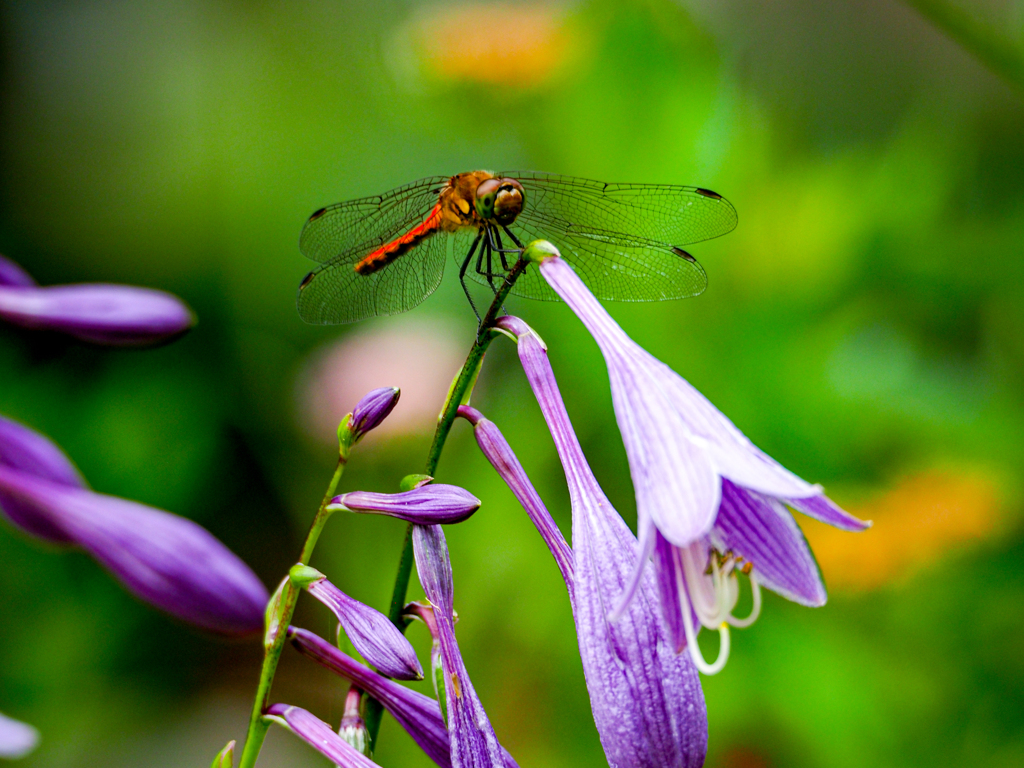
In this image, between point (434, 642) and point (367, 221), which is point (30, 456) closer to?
point (434, 642)

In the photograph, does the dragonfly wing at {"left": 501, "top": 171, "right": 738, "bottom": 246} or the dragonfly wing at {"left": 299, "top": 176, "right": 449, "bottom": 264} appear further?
the dragonfly wing at {"left": 501, "top": 171, "right": 738, "bottom": 246}

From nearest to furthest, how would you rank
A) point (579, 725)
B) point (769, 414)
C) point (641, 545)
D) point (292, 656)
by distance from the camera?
point (641, 545), point (579, 725), point (769, 414), point (292, 656)

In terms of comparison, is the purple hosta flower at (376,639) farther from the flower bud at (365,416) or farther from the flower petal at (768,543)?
the flower petal at (768,543)

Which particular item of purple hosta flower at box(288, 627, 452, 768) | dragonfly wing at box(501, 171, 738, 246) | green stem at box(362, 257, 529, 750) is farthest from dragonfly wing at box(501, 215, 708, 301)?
purple hosta flower at box(288, 627, 452, 768)

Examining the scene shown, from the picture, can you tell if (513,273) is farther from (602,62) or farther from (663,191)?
(602,62)

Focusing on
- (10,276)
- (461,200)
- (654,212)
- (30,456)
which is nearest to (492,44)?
(654,212)

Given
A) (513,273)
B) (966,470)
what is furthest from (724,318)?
(513,273)

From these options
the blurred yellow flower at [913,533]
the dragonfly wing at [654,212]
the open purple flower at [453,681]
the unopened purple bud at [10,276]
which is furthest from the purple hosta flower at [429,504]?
the blurred yellow flower at [913,533]

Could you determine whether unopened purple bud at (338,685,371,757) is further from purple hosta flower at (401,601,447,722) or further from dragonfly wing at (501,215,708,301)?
dragonfly wing at (501,215,708,301)
